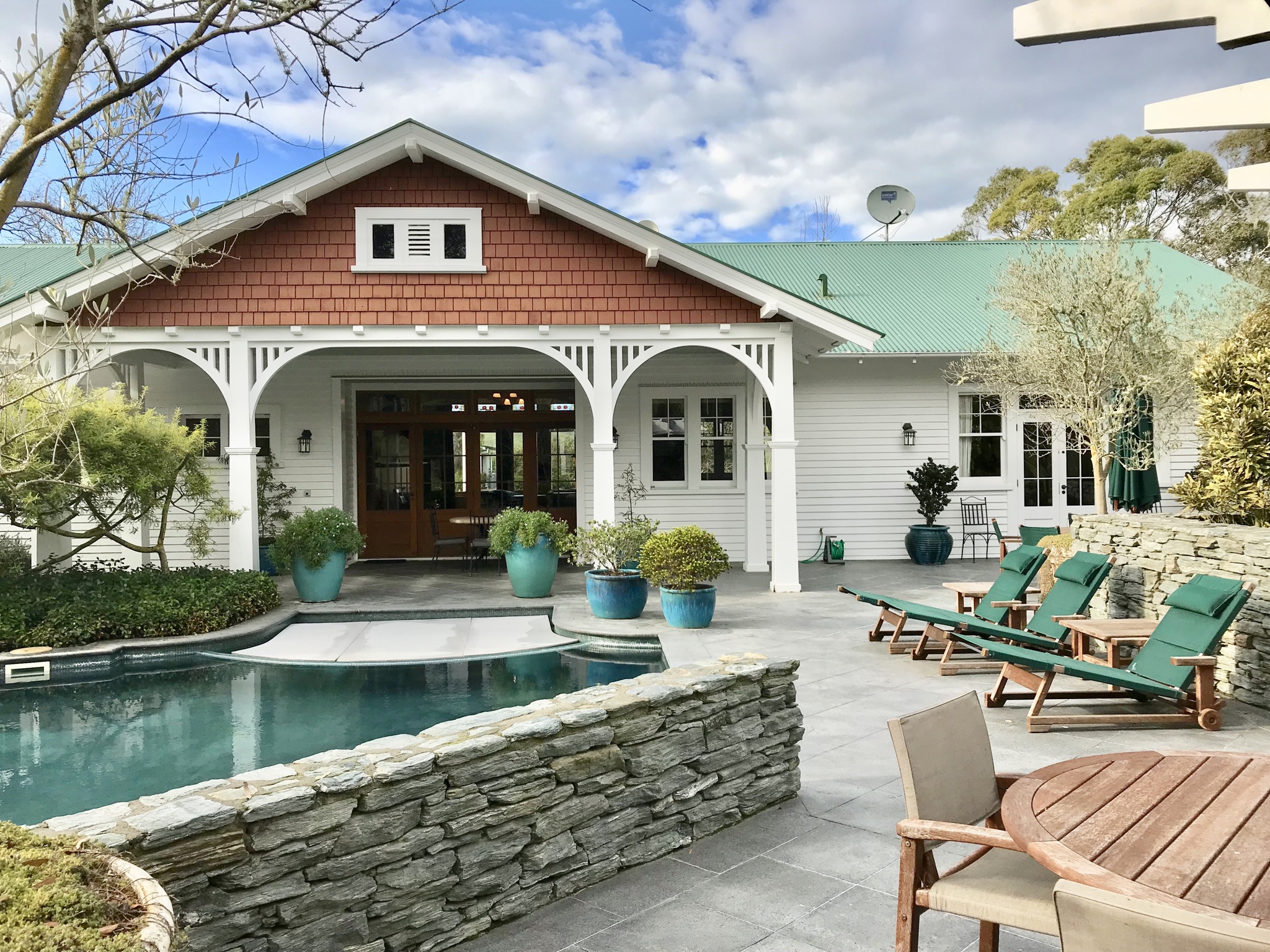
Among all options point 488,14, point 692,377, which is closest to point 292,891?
point 488,14

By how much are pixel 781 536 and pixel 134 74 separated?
8711 millimetres

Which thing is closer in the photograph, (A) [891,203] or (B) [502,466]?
(B) [502,466]

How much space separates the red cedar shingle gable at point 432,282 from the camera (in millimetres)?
10180

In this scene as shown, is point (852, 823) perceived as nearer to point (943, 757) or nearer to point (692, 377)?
point (943, 757)

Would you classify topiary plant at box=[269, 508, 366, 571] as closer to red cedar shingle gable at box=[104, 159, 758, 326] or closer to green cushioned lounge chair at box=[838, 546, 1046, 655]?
red cedar shingle gable at box=[104, 159, 758, 326]

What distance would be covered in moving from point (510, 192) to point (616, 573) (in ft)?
14.4

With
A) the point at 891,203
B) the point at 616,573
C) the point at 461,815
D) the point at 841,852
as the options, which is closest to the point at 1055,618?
the point at 841,852

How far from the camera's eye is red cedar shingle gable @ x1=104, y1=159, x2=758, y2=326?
10.2 meters

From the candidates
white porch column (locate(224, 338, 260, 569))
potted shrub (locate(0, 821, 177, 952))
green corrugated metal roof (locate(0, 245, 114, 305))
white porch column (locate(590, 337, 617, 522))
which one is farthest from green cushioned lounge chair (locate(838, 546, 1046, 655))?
green corrugated metal roof (locate(0, 245, 114, 305))

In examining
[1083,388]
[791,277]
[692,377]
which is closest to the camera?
[1083,388]

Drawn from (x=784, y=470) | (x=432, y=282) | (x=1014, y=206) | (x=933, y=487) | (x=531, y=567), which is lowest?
(x=531, y=567)

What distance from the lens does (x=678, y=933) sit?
306 centimetres

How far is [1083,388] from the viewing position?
1045cm

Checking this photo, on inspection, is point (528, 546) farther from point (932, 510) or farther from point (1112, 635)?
point (932, 510)
